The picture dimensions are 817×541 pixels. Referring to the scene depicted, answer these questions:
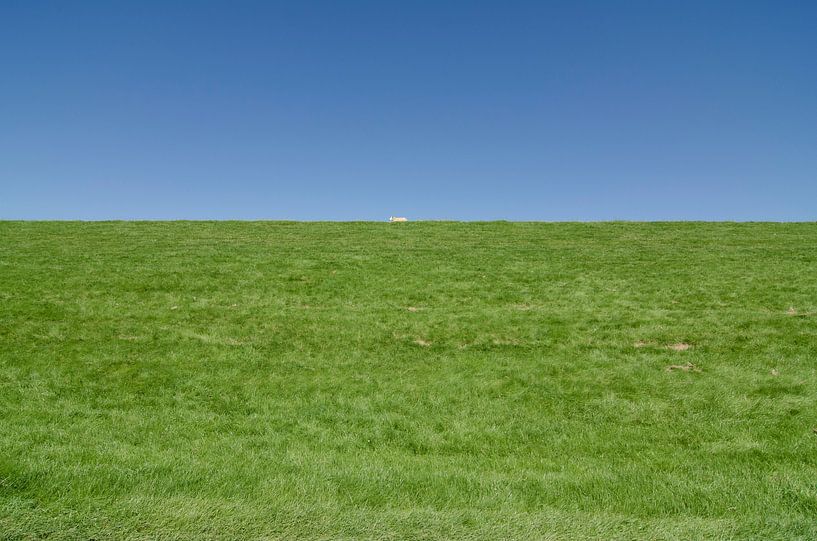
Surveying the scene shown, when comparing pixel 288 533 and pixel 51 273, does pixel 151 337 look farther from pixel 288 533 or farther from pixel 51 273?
pixel 288 533

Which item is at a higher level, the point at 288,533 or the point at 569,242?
the point at 569,242

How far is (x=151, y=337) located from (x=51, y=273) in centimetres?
761

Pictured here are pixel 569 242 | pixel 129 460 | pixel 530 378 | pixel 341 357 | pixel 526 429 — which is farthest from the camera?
pixel 569 242

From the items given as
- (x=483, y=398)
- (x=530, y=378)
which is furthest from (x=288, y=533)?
(x=530, y=378)

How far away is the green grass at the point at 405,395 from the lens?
4.21 meters

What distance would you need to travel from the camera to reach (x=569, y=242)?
22938 millimetres

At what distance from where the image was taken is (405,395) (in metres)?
8.31

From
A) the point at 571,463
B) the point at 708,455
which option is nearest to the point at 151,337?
the point at 571,463

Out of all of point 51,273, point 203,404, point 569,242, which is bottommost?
point 203,404

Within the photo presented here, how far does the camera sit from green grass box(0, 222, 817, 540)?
421 cm

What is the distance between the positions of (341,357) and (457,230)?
17.3m

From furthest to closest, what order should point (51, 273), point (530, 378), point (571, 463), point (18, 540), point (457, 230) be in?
point (457, 230) < point (51, 273) < point (530, 378) < point (571, 463) < point (18, 540)

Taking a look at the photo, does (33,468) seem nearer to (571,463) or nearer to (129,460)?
(129,460)

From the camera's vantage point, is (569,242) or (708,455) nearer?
(708,455)
